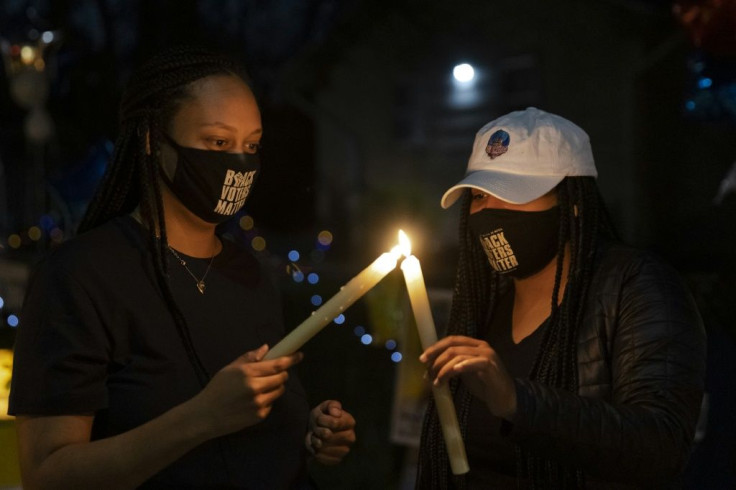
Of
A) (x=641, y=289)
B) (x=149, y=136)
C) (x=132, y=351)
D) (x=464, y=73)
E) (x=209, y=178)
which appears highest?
(x=464, y=73)

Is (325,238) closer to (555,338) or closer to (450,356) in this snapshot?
(555,338)

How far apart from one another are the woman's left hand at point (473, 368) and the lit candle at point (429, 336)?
34 mm

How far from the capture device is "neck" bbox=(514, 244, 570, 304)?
2914 millimetres

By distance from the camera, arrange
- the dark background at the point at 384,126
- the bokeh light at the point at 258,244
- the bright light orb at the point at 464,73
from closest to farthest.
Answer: the dark background at the point at 384,126
the bokeh light at the point at 258,244
the bright light orb at the point at 464,73

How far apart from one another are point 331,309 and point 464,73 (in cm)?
596

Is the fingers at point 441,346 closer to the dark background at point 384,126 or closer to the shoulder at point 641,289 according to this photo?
the shoulder at point 641,289

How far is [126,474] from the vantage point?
6.86ft

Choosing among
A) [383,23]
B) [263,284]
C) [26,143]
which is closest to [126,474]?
[263,284]

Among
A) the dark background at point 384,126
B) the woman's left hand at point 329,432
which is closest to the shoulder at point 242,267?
the woman's left hand at point 329,432

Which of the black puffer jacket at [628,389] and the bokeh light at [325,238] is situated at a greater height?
the black puffer jacket at [628,389]

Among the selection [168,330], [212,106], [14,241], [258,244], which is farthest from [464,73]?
[14,241]

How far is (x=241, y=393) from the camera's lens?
201 cm

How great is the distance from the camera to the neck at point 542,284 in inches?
115

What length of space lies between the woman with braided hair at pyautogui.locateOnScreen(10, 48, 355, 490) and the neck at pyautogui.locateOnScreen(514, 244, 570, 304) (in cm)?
78
